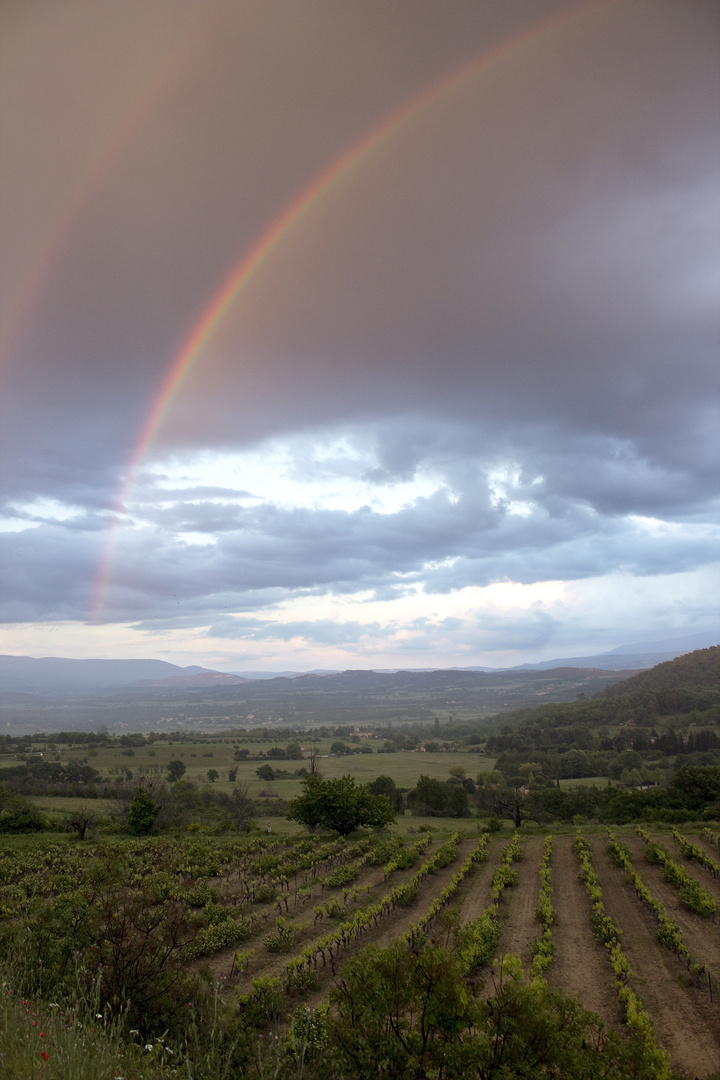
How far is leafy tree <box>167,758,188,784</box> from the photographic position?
4039 inches

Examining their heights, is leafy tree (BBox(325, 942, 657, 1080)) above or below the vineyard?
above

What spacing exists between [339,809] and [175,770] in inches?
2907

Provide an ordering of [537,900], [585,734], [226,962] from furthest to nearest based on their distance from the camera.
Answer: [585,734]
[537,900]
[226,962]

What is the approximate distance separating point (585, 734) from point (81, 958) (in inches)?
5569

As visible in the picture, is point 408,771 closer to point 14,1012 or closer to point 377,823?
point 377,823

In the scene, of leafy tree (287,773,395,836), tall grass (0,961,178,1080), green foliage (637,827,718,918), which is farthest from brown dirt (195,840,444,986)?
leafy tree (287,773,395,836)

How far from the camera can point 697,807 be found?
46969 mm

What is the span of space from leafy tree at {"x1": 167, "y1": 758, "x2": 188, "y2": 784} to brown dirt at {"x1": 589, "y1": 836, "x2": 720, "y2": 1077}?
315 ft

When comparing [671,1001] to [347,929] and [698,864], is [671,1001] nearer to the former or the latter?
[347,929]

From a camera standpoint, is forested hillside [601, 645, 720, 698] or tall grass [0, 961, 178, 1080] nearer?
tall grass [0, 961, 178, 1080]

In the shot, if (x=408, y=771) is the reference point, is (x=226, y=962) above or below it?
above

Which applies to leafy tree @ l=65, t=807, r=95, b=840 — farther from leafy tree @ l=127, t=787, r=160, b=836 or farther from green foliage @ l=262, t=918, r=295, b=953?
green foliage @ l=262, t=918, r=295, b=953

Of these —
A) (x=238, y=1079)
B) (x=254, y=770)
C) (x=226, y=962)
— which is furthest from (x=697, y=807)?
(x=254, y=770)

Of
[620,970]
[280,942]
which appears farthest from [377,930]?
[620,970]
